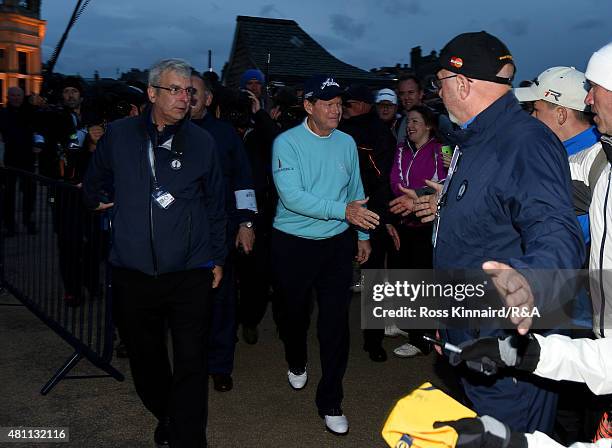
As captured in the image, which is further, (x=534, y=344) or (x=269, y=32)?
(x=269, y=32)

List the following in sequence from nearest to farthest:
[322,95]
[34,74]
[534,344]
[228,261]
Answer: [534,344], [322,95], [228,261], [34,74]

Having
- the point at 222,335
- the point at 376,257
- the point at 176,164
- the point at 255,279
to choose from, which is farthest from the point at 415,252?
the point at 176,164

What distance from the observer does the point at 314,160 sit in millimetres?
4762

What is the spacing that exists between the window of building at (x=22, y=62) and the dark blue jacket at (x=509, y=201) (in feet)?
164

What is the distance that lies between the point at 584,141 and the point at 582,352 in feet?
6.80

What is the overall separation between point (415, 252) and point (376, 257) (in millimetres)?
438

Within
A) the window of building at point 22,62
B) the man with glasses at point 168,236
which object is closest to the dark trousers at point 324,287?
the man with glasses at point 168,236

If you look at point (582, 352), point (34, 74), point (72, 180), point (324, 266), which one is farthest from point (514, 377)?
point (34, 74)

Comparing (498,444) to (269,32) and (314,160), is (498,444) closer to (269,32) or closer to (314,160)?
(314,160)

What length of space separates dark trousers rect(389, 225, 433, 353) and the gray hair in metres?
2.92

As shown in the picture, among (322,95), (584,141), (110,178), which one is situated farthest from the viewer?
(322,95)

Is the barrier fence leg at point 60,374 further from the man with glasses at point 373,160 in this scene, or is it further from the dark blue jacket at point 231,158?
the man with glasses at point 373,160

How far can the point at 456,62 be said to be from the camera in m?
2.85

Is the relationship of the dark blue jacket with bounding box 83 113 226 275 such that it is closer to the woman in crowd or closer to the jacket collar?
the jacket collar
